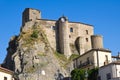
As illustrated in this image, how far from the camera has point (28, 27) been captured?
84375 millimetres

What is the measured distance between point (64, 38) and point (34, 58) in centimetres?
1210

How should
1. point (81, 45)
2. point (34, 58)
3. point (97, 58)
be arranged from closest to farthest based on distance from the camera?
point (97, 58) → point (34, 58) → point (81, 45)

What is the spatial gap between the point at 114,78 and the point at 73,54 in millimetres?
30189

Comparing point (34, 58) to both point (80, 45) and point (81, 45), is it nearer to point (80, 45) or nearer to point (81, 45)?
point (80, 45)

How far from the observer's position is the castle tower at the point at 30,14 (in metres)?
86.6

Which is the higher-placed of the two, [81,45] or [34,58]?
[81,45]

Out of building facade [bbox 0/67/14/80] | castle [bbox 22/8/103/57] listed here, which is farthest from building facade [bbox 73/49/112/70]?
building facade [bbox 0/67/14/80]

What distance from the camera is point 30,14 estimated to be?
86562 mm

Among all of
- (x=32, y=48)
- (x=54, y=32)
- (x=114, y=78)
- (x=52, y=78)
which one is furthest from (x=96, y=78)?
(x=54, y=32)

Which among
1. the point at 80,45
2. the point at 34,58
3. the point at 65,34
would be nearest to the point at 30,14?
the point at 65,34

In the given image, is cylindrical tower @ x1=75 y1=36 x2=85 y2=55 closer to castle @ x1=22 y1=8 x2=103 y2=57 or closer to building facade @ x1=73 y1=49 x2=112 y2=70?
castle @ x1=22 y1=8 x2=103 y2=57

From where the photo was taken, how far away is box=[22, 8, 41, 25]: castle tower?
86562mm

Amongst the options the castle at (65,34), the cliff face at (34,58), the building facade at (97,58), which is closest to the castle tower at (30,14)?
the castle at (65,34)

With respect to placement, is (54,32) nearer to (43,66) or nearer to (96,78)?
(43,66)
